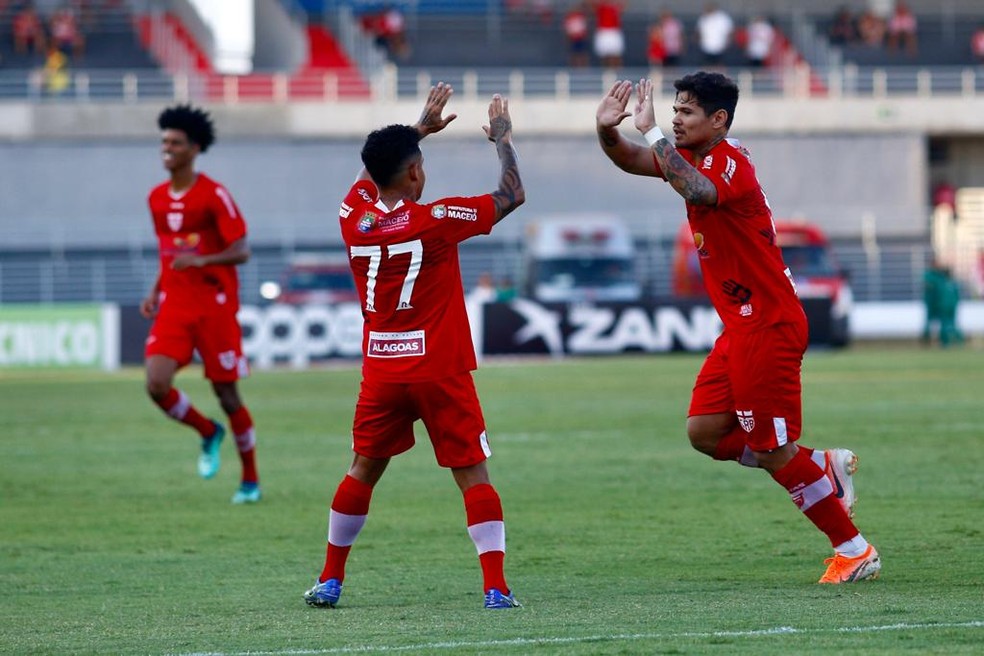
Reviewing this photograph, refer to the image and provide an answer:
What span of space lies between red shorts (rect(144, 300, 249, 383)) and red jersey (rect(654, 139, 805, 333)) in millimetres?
5061

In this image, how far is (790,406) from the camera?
310 inches

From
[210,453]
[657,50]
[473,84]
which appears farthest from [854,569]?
[657,50]

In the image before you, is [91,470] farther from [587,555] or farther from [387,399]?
[387,399]

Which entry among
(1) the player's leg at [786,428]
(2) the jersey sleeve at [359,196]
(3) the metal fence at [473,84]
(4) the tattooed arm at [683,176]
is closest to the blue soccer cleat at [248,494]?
(2) the jersey sleeve at [359,196]

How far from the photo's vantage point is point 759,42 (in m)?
47.6

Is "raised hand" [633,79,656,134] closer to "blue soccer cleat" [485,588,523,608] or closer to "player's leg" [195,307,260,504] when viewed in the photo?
"blue soccer cleat" [485,588,523,608]

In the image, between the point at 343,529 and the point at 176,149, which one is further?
the point at 176,149

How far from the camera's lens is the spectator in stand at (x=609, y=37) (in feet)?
155

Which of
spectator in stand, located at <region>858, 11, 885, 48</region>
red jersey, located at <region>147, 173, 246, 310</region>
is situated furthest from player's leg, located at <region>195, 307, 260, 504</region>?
spectator in stand, located at <region>858, 11, 885, 48</region>

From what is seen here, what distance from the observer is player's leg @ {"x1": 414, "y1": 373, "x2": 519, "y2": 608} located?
24.2ft

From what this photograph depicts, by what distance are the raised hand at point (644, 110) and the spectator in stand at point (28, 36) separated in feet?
132

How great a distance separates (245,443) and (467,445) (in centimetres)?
500

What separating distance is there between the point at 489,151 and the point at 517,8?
5.79 m

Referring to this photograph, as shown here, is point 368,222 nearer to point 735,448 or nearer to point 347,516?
point 347,516
